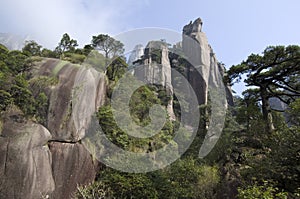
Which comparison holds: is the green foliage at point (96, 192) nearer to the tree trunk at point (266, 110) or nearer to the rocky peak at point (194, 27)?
the tree trunk at point (266, 110)

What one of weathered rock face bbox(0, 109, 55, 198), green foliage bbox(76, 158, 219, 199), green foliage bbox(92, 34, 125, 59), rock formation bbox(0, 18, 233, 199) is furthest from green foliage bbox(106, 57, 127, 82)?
green foliage bbox(76, 158, 219, 199)

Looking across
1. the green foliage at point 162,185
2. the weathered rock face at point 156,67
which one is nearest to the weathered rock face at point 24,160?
the green foliage at point 162,185

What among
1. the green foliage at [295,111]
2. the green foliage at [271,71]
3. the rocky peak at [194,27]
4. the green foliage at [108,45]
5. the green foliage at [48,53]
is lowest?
the green foliage at [295,111]

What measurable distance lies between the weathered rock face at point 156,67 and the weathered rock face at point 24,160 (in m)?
15.1

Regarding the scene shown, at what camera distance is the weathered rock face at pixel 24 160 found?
8.43 metres

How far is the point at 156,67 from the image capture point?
26516 millimetres

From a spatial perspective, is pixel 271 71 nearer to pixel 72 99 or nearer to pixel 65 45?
pixel 72 99

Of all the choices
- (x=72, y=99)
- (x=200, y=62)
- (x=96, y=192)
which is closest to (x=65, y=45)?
(x=72, y=99)

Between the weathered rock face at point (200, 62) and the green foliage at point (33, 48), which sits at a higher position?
the weathered rock face at point (200, 62)

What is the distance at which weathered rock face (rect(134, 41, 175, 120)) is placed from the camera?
25453 mm

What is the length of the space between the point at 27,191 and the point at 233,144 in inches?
322

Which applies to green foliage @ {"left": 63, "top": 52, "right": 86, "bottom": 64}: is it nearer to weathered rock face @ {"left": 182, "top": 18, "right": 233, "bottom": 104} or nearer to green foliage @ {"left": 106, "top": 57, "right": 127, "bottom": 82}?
green foliage @ {"left": 106, "top": 57, "right": 127, "bottom": 82}

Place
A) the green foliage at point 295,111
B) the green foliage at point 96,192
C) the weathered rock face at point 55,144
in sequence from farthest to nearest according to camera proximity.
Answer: the green foliage at point 96,192, the weathered rock face at point 55,144, the green foliage at point 295,111

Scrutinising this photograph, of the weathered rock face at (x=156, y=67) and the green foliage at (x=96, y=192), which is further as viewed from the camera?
the weathered rock face at (x=156, y=67)
